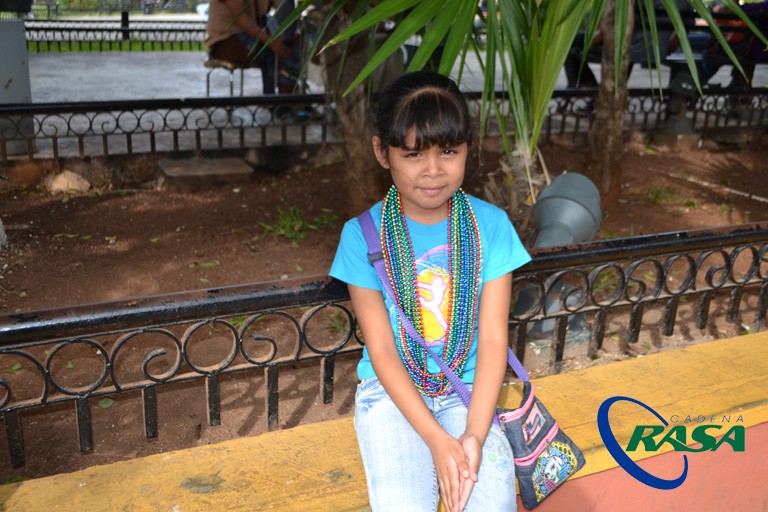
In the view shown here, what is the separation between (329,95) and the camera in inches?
193

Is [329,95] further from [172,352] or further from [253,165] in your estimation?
[172,352]

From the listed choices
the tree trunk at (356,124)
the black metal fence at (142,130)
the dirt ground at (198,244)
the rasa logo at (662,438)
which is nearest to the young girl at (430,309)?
the rasa logo at (662,438)

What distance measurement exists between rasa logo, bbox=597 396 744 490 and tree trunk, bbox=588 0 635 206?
2976 mm

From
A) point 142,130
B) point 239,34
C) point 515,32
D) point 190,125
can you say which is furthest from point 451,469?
point 190,125

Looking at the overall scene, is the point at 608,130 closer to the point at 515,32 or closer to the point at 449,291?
the point at 515,32

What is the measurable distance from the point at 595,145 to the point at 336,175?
182cm

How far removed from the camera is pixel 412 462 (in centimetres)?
179

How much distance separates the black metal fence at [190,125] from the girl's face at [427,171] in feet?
11.3

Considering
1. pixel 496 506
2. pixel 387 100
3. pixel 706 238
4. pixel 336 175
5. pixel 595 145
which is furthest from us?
pixel 336 175

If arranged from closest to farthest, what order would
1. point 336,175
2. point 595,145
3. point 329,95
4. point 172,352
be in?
point 172,352, point 329,95, point 595,145, point 336,175

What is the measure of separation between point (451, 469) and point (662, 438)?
2.80ft

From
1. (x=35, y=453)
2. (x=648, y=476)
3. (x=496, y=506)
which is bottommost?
(x=35, y=453)

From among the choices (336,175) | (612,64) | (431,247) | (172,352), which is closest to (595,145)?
(612,64)

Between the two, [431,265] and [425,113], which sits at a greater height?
[425,113]
